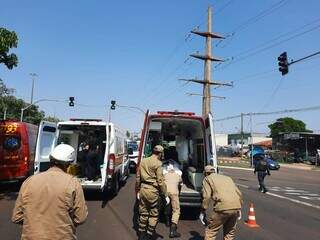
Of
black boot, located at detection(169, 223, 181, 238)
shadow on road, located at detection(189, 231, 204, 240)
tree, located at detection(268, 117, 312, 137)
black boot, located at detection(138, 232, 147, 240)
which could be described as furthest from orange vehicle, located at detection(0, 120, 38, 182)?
tree, located at detection(268, 117, 312, 137)

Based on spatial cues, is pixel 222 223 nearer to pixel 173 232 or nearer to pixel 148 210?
pixel 148 210

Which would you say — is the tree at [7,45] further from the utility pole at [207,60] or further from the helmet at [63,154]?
the utility pole at [207,60]

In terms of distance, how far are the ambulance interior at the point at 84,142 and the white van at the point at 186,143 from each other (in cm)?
257

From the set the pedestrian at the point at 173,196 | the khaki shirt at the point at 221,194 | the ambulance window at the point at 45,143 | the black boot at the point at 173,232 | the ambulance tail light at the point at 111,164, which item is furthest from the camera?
the ambulance window at the point at 45,143

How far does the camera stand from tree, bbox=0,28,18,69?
1512 cm

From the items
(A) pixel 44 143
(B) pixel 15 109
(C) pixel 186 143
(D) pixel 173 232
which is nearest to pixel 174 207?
(D) pixel 173 232

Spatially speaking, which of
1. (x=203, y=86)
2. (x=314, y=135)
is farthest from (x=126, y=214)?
(x=314, y=135)

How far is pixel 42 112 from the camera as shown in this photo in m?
98.4

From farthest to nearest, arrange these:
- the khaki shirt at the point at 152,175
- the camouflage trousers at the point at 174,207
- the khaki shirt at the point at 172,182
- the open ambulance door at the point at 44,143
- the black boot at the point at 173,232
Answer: the open ambulance door at the point at 44,143, the khaki shirt at the point at 172,182, the camouflage trousers at the point at 174,207, the black boot at the point at 173,232, the khaki shirt at the point at 152,175

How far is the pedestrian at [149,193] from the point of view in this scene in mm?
9250

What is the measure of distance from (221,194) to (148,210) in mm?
1955

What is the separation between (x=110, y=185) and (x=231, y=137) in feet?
394

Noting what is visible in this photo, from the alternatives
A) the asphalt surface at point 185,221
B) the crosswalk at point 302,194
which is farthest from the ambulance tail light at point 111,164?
the crosswalk at point 302,194

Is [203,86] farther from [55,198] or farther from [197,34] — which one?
[55,198]
